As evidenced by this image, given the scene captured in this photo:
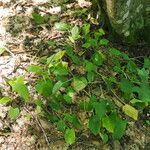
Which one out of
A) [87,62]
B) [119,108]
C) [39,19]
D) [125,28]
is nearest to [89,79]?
[87,62]

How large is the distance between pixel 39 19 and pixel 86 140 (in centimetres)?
115

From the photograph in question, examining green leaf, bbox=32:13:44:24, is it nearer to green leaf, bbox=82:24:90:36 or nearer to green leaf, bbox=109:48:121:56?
green leaf, bbox=82:24:90:36

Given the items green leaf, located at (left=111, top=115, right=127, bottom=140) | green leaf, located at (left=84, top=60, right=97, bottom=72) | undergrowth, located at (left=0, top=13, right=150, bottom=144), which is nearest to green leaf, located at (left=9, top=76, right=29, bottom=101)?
undergrowth, located at (left=0, top=13, right=150, bottom=144)

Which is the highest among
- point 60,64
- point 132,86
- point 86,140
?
point 60,64

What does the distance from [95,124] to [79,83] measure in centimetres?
33

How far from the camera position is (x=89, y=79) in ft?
8.16

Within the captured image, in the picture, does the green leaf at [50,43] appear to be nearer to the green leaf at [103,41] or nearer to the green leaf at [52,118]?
the green leaf at [103,41]

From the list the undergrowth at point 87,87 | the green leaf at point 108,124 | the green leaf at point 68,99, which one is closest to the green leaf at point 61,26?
the undergrowth at point 87,87

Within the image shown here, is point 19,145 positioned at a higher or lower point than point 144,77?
lower

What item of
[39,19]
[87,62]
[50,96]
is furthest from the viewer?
[39,19]

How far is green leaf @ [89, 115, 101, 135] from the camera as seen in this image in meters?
2.24

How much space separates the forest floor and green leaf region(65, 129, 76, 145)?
0.06 m

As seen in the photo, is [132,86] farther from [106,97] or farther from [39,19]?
[39,19]

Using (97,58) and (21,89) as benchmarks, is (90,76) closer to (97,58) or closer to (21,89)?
(97,58)
